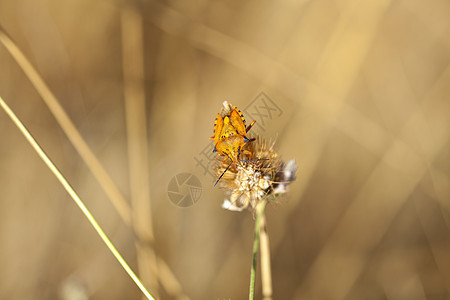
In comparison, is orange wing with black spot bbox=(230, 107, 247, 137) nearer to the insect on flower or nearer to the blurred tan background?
the insect on flower

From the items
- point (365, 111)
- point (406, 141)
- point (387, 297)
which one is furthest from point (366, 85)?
point (387, 297)

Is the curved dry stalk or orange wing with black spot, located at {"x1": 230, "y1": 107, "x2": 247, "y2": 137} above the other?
→ orange wing with black spot, located at {"x1": 230, "y1": 107, "x2": 247, "y2": 137}

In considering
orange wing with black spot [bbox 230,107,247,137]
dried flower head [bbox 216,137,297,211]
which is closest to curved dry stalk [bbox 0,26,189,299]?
dried flower head [bbox 216,137,297,211]

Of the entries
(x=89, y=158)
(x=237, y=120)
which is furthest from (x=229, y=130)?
(x=89, y=158)

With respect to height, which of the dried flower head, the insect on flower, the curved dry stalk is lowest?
the curved dry stalk

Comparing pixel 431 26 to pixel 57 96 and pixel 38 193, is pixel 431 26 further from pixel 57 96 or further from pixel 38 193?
pixel 38 193

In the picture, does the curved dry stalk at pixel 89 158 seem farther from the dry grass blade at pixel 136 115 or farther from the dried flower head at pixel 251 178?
the dried flower head at pixel 251 178

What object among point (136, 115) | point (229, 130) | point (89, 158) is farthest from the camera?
point (136, 115)

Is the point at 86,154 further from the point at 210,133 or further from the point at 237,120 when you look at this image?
the point at 237,120
